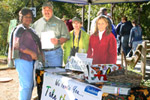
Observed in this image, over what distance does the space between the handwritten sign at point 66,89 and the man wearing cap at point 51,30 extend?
0.44m

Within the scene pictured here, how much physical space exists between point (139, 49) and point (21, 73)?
3.92 meters

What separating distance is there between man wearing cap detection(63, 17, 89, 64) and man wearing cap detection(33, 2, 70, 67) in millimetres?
103

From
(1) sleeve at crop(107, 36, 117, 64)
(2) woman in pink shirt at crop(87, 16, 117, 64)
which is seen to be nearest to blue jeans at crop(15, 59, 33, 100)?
(2) woman in pink shirt at crop(87, 16, 117, 64)

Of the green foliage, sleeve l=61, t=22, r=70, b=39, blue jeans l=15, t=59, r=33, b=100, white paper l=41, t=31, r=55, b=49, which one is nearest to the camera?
blue jeans l=15, t=59, r=33, b=100

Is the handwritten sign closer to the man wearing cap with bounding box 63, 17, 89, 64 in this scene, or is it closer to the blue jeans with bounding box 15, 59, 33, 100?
the blue jeans with bounding box 15, 59, 33, 100

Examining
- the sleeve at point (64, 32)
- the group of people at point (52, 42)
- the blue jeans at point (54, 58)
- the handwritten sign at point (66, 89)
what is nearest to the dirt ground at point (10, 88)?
the blue jeans at point (54, 58)

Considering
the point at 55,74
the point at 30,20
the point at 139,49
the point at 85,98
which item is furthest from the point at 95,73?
the point at 139,49

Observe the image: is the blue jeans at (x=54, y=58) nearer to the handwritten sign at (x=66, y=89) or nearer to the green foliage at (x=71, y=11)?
the handwritten sign at (x=66, y=89)

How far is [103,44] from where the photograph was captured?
3104 millimetres


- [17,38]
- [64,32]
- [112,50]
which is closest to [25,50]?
[17,38]

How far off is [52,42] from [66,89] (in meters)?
0.88

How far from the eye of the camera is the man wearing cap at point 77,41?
10.7 ft

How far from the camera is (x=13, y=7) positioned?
11.9 m

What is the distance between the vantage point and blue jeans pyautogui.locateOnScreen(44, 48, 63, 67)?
3291 millimetres
